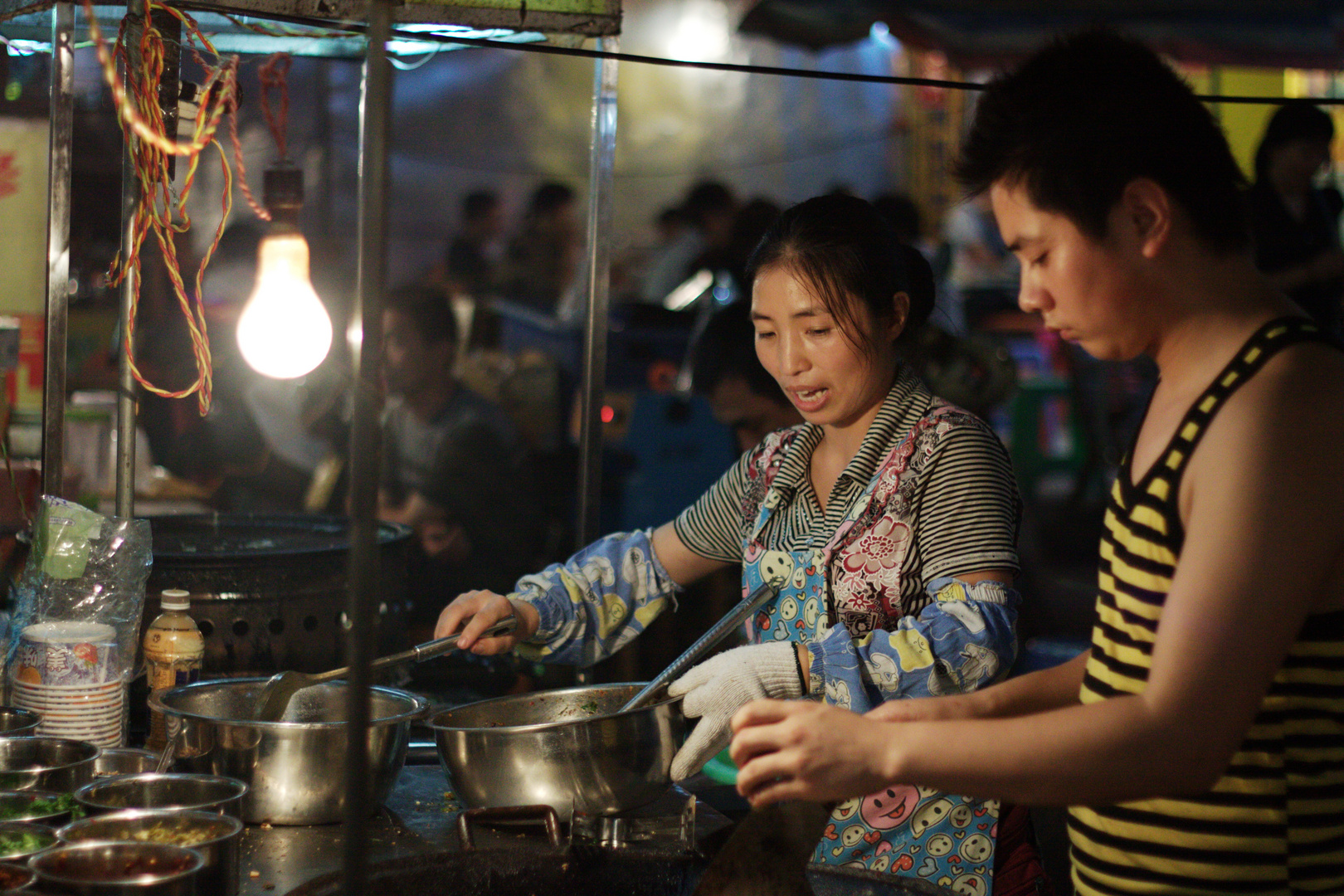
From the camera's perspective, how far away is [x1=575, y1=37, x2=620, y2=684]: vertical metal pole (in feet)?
8.29

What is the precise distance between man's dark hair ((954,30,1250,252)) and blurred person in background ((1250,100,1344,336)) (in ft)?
14.6

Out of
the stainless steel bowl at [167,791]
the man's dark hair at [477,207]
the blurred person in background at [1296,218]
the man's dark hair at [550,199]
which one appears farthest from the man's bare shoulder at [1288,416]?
the man's dark hair at [477,207]

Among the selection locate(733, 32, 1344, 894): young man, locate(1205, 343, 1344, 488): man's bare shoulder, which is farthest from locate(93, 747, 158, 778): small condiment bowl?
locate(1205, 343, 1344, 488): man's bare shoulder

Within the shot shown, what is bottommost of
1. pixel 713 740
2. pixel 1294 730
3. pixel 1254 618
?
pixel 713 740

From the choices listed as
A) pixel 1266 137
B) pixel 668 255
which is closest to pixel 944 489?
pixel 1266 137

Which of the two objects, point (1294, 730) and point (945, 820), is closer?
point (1294, 730)

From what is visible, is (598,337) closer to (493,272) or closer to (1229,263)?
(1229,263)

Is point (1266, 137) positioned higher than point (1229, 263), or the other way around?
point (1266, 137)

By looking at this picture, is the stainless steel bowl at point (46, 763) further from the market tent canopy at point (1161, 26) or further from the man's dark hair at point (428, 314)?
the market tent canopy at point (1161, 26)

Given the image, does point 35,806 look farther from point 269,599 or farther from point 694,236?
point 694,236

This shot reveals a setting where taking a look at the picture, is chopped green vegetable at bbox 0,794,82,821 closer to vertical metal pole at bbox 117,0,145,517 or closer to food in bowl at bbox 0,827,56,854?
food in bowl at bbox 0,827,56,854

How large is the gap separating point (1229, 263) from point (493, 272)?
22.3ft

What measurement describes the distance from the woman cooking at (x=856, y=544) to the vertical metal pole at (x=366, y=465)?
0.69 metres

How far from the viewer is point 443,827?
71.1 inches
